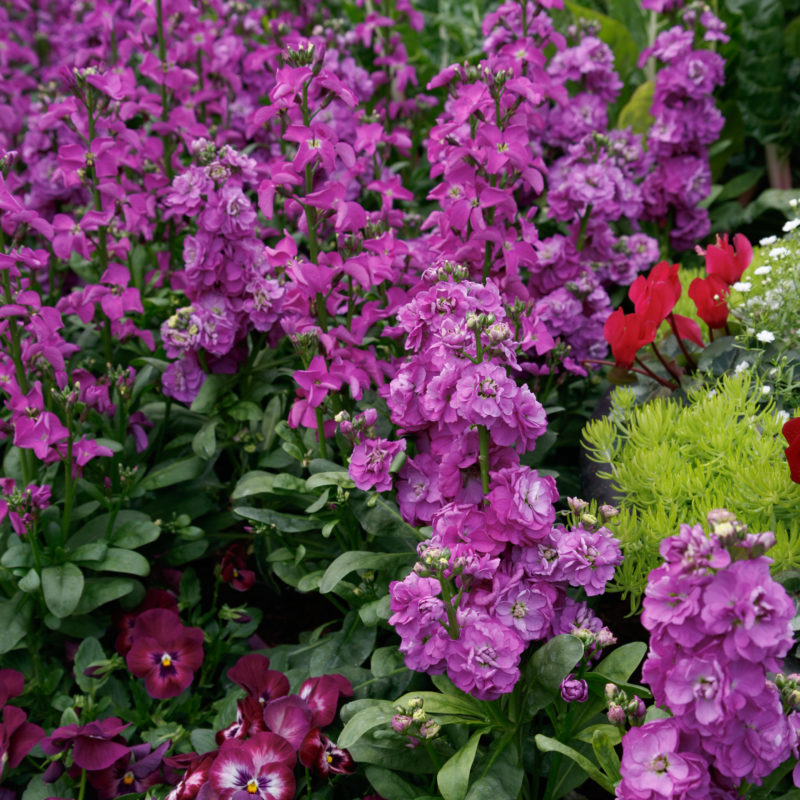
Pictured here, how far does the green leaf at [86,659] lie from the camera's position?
6.77 feet

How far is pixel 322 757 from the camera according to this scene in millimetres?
1715

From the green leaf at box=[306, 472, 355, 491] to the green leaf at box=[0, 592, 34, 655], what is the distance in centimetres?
82

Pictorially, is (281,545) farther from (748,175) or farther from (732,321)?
(748,175)

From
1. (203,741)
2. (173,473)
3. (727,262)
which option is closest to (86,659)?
(203,741)

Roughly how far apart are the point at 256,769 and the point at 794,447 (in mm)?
1129

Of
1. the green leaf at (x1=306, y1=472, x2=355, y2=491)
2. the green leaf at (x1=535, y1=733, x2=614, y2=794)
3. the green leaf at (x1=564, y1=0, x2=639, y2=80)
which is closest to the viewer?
the green leaf at (x1=535, y1=733, x2=614, y2=794)

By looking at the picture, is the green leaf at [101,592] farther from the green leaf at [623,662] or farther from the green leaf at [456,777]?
the green leaf at [623,662]

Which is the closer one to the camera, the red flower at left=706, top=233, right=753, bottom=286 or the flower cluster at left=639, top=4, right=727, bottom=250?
the red flower at left=706, top=233, right=753, bottom=286

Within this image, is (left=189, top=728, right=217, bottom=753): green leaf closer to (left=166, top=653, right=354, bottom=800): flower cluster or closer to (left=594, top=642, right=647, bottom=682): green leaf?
(left=166, top=653, right=354, bottom=800): flower cluster

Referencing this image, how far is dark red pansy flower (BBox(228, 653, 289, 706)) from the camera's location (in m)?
1.90

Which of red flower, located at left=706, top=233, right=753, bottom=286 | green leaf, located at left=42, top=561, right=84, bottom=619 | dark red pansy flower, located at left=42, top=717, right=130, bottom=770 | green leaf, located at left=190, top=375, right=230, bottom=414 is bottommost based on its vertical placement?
dark red pansy flower, located at left=42, top=717, right=130, bottom=770

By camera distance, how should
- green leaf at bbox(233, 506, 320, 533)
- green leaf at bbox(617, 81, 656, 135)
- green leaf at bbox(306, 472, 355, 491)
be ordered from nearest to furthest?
green leaf at bbox(306, 472, 355, 491) → green leaf at bbox(233, 506, 320, 533) → green leaf at bbox(617, 81, 656, 135)

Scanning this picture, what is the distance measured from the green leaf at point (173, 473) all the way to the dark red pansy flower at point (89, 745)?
65 centimetres

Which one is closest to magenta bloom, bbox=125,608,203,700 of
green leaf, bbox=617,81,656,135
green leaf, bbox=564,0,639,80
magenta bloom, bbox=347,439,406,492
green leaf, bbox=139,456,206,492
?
green leaf, bbox=139,456,206,492
